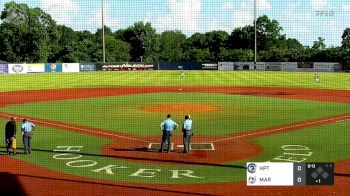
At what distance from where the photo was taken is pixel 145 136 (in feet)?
58.9

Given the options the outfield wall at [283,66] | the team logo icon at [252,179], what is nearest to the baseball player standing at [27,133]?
the team logo icon at [252,179]

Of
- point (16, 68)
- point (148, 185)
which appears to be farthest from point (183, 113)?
point (16, 68)

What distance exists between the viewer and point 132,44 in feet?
254

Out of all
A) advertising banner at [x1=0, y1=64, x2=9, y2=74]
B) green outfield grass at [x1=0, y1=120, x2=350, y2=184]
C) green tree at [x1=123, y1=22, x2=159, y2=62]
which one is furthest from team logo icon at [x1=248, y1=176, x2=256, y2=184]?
green tree at [x1=123, y1=22, x2=159, y2=62]

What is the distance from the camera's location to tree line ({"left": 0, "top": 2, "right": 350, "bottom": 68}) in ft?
248

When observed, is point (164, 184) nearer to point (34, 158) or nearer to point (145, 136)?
point (34, 158)

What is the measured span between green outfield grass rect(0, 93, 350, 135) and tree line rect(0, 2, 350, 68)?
40.8 meters

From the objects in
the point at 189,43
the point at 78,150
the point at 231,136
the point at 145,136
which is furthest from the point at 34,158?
the point at 189,43

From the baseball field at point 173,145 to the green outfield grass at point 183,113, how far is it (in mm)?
52

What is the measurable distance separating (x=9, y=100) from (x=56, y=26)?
190 feet

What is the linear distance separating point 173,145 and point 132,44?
62433mm
